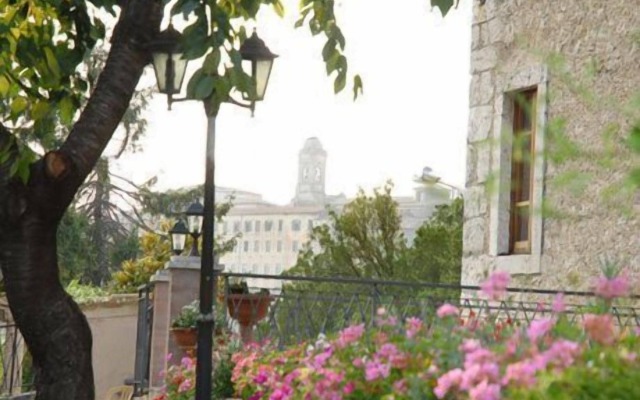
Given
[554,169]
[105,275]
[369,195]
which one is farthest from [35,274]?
[105,275]

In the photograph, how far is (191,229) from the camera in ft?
44.7

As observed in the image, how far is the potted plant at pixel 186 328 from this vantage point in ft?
41.4

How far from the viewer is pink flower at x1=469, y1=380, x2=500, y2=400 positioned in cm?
405

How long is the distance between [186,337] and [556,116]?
411cm

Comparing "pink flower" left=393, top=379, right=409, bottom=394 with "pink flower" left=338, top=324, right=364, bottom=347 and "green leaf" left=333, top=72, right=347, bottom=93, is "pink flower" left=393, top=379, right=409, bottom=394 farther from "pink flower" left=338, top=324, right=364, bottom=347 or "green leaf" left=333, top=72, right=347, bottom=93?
"green leaf" left=333, top=72, right=347, bottom=93

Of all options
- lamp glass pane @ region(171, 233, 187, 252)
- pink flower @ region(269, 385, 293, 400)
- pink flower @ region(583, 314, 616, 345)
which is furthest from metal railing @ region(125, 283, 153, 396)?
pink flower @ region(583, 314, 616, 345)

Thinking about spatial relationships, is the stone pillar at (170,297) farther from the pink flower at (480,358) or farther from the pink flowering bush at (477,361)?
the pink flower at (480,358)

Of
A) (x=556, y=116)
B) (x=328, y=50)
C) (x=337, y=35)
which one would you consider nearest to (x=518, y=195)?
(x=556, y=116)

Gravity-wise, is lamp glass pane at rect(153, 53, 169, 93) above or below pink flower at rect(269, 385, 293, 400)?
above

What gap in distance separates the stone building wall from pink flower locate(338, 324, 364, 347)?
13.3 feet

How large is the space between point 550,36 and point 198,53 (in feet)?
16.8

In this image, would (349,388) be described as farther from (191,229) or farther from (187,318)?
(191,229)

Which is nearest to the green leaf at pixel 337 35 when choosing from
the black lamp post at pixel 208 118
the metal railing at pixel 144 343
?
the black lamp post at pixel 208 118

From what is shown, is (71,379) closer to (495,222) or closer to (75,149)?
(75,149)
